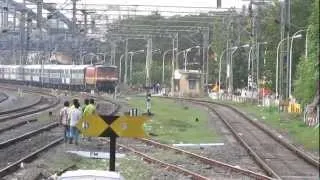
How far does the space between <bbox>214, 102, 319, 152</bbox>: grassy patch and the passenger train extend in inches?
1359

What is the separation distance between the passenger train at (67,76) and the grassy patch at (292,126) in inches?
1359

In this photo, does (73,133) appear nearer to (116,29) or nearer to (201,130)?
(201,130)

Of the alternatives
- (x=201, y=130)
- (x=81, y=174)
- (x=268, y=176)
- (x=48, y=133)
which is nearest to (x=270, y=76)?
(x=201, y=130)

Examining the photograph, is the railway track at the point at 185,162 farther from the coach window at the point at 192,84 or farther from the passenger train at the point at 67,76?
the coach window at the point at 192,84

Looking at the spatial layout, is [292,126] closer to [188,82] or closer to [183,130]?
[183,130]

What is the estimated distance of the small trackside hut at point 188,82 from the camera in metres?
90.1

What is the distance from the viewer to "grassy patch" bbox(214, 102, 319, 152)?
3098 centimetres

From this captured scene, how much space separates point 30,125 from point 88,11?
2061cm

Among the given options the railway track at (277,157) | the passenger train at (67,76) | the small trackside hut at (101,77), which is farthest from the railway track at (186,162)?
the passenger train at (67,76)

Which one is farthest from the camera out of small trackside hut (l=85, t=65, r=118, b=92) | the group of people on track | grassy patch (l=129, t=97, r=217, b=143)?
small trackside hut (l=85, t=65, r=118, b=92)

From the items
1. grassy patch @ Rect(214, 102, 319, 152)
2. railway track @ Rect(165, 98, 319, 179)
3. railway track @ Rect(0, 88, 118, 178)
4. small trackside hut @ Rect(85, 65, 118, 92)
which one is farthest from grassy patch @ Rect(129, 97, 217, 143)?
small trackside hut @ Rect(85, 65, 118, 92)

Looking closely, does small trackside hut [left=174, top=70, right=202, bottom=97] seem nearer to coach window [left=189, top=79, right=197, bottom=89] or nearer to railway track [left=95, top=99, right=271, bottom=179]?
coach window [left=189, top=79, right=197, bottom=89]

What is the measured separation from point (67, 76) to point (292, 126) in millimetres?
62307

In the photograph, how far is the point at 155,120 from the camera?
1736 inches
